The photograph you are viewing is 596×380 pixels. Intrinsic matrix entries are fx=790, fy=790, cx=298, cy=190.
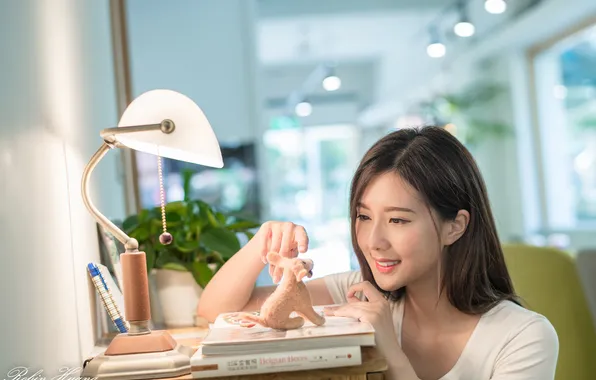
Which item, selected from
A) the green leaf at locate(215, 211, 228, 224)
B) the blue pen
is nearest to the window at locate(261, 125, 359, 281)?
the green leaf at locate(215, 211, 228, 224)

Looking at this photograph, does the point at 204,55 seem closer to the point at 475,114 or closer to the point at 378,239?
the point at 378,239

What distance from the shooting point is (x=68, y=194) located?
5.09 feet

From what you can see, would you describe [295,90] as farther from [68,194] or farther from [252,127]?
[68,194]

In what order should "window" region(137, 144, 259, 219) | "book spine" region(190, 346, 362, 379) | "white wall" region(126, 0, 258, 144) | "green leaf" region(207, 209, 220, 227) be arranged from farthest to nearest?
"window" region(137, 144, 259, 219) → "white wall" region(126, 0, 258, 144) → "green leaf" region(207, 209, 220, 227) → "book spine" region(190, 346, 362, 379)

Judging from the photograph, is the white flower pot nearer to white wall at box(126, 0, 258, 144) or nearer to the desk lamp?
the desk lamp

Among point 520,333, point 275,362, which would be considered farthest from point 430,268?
point 275,362

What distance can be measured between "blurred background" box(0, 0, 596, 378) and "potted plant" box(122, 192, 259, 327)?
0.16 meters

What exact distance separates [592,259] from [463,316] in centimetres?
164

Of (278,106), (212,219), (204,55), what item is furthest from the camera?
(278,106)

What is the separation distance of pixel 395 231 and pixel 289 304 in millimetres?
298

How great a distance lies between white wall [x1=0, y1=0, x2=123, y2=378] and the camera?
42.9 inches

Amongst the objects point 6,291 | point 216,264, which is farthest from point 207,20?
point 6,291

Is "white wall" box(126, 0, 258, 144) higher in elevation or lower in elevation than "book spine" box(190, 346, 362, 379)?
higher

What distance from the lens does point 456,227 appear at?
4.91 ft
